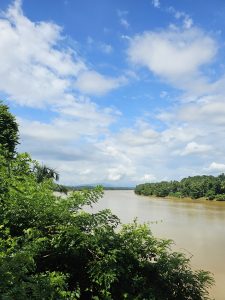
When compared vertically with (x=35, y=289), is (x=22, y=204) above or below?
above

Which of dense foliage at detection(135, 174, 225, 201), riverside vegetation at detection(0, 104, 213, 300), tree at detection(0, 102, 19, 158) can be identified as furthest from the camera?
dense foliage at detection(135, 174, 225, 201)

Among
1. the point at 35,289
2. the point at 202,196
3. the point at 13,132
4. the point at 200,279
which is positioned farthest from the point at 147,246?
the point at 202,196

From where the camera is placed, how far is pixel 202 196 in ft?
316

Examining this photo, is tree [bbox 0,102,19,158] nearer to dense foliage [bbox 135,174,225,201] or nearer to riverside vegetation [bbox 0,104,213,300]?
riverside vegetation [bbox 0,104,213,300]

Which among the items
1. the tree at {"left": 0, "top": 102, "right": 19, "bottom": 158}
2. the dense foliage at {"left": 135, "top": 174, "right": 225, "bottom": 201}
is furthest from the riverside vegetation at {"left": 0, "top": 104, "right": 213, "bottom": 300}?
the dense foliage at {"left": 135, "top": 174, "right": 225, "bottom": 201}

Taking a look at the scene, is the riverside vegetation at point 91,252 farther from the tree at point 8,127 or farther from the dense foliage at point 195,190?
the dense foliage at point 195,190

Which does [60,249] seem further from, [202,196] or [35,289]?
→ [202,196]

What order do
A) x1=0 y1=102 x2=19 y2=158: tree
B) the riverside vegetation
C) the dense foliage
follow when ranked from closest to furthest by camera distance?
the riverside vegetation, x1=0 y1=102 x2=19 y2=158: tree, the dense foliage

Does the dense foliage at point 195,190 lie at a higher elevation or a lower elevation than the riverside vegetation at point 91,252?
higher

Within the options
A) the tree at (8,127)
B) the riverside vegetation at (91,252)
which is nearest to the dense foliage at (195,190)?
the tree at (8,127)

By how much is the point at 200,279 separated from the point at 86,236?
197 cm

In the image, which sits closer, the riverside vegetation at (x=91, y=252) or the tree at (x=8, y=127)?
the riverside vegetation at (x=91, y=252)

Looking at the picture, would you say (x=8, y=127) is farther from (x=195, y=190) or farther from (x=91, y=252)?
(x=195, y=190)

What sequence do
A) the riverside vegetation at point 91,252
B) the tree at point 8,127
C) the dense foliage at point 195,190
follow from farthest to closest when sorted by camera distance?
the dense foliage at point 195,190 < the tree at point 8,127 < the riverside vegetation at point 91,252
